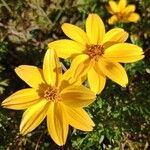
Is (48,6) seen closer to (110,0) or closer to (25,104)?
(110,0)

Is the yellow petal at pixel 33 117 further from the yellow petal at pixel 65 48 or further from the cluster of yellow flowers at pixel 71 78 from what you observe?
the yellow petal at pixel 65 48

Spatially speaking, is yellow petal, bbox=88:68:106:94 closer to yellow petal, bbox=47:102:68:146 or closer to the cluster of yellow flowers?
the cluster of yellow flowers

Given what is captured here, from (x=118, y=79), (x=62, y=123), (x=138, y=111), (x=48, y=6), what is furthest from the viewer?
(x=48, y=6)

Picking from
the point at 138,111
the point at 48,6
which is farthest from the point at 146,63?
the point at 48,6

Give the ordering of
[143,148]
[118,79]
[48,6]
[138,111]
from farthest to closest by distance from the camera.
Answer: [48,6]
[143,148]
[138,111]
[118,79]

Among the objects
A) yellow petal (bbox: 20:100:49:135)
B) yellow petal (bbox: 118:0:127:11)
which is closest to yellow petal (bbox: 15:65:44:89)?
yellow petal (bbox: 20:100:49:135)

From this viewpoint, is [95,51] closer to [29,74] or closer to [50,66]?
[50,66]

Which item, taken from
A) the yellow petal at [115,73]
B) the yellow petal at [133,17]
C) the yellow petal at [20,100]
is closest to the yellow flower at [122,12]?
the yellow petal at [133,17]
